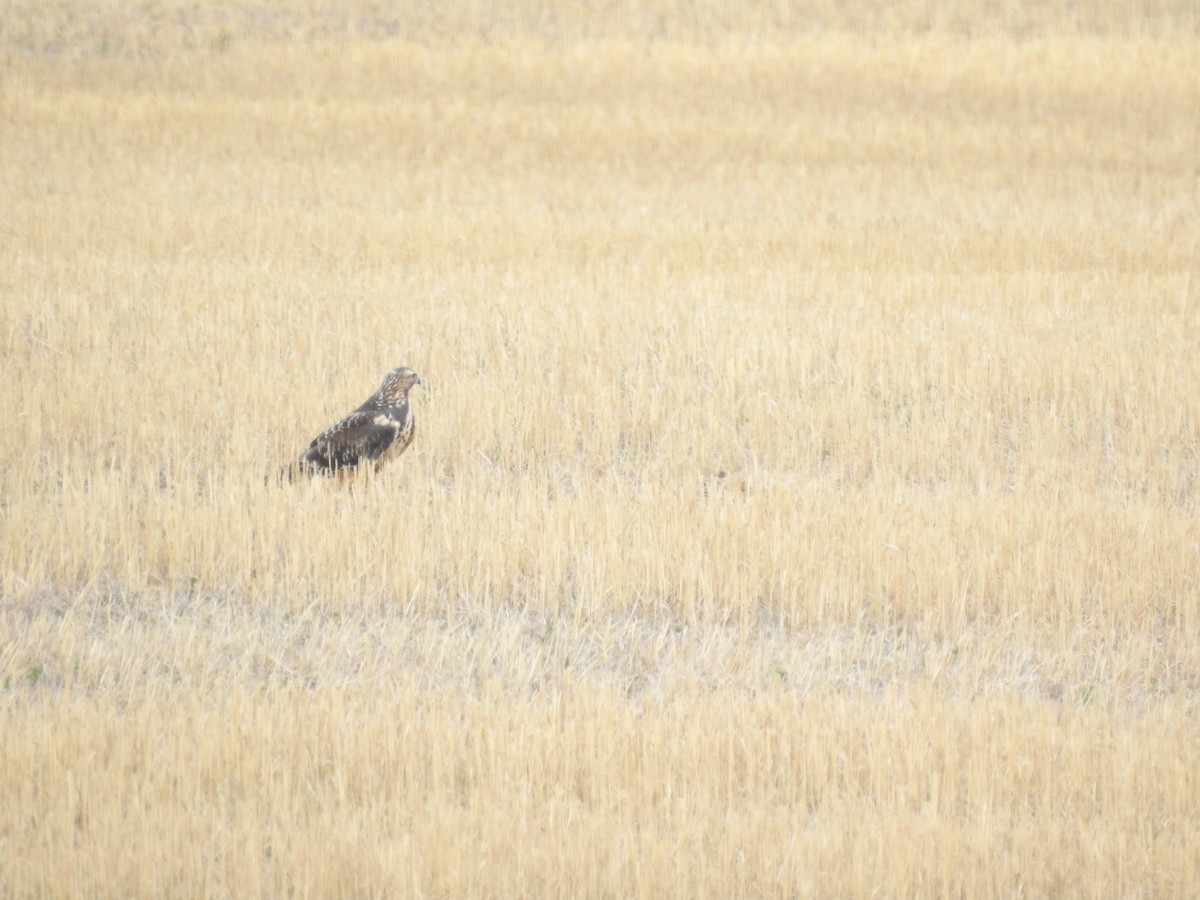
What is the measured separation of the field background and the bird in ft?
0.53

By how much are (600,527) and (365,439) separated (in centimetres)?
127

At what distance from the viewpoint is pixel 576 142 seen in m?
19.4

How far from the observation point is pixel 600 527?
21.5ft

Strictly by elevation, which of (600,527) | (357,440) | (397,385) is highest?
(397,385)

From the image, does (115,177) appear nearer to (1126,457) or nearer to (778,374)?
(778,374)

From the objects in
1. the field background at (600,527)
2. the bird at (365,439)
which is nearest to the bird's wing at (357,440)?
the bird at (365,439)

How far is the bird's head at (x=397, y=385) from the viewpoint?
702cm

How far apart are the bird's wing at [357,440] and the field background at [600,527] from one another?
0.63 ft

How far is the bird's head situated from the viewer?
7.02m

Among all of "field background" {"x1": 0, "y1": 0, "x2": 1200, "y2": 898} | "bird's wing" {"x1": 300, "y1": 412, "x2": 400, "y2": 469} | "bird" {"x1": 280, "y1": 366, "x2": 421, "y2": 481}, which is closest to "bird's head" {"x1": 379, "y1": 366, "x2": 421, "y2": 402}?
"bird" {"x1": 280, "y1": 366, "x2": 421, "y2": 481}

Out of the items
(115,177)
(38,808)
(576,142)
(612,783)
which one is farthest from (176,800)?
(576,142)

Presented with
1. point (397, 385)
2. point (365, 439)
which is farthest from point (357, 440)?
point (397, 385)

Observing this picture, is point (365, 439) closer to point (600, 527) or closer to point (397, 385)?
point (397, 385)

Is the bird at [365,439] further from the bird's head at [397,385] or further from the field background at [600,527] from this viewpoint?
the field background at [600,527]
